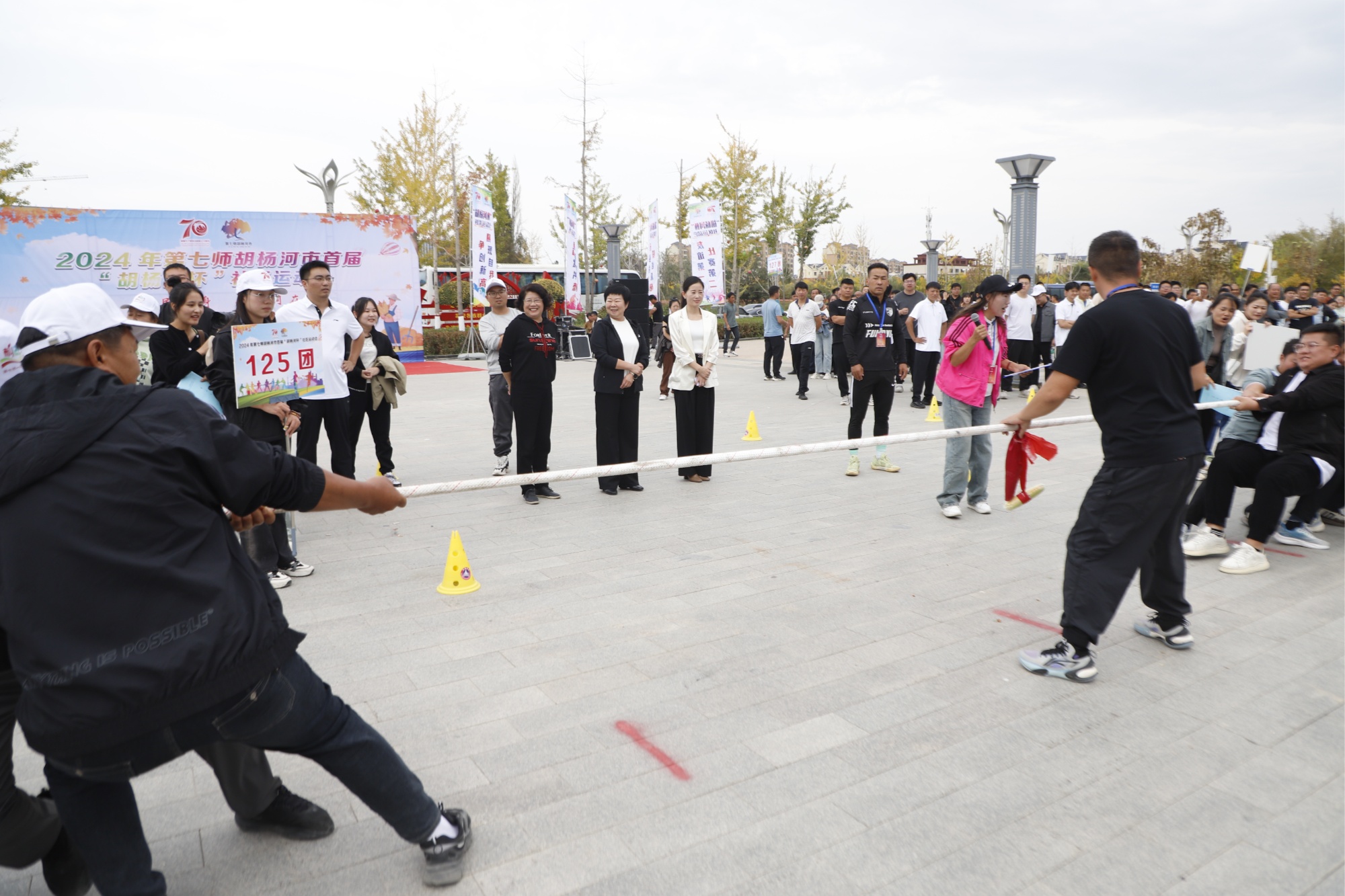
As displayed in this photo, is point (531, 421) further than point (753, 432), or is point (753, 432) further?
point (753, 432)

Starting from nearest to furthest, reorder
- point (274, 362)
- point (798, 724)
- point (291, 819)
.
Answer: point (291, 819) < point (798, 724) < point (274, 362)

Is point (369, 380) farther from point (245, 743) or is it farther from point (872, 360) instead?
point (245, 743)

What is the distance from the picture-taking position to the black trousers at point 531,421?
723 cm

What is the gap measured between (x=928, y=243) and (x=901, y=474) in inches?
742

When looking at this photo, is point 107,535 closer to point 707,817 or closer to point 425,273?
point 707,817

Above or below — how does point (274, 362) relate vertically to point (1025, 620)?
above

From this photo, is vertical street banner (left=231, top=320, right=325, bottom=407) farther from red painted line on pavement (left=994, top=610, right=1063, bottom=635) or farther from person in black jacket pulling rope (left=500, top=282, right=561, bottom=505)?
red painted line on pavement (left=994, top=610, right=1063, bottom=635)

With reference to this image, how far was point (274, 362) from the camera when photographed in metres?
4.77

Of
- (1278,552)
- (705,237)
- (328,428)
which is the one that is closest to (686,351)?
(328,428)

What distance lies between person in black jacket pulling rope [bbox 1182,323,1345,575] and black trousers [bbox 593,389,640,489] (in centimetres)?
444

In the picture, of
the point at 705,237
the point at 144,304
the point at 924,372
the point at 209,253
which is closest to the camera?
the point at 144,304

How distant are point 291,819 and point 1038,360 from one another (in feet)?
51.6

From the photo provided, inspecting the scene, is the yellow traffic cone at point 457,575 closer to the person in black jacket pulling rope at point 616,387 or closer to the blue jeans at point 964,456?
the person in black jacket pulling rope at point 616,387

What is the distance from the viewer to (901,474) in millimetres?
8250
